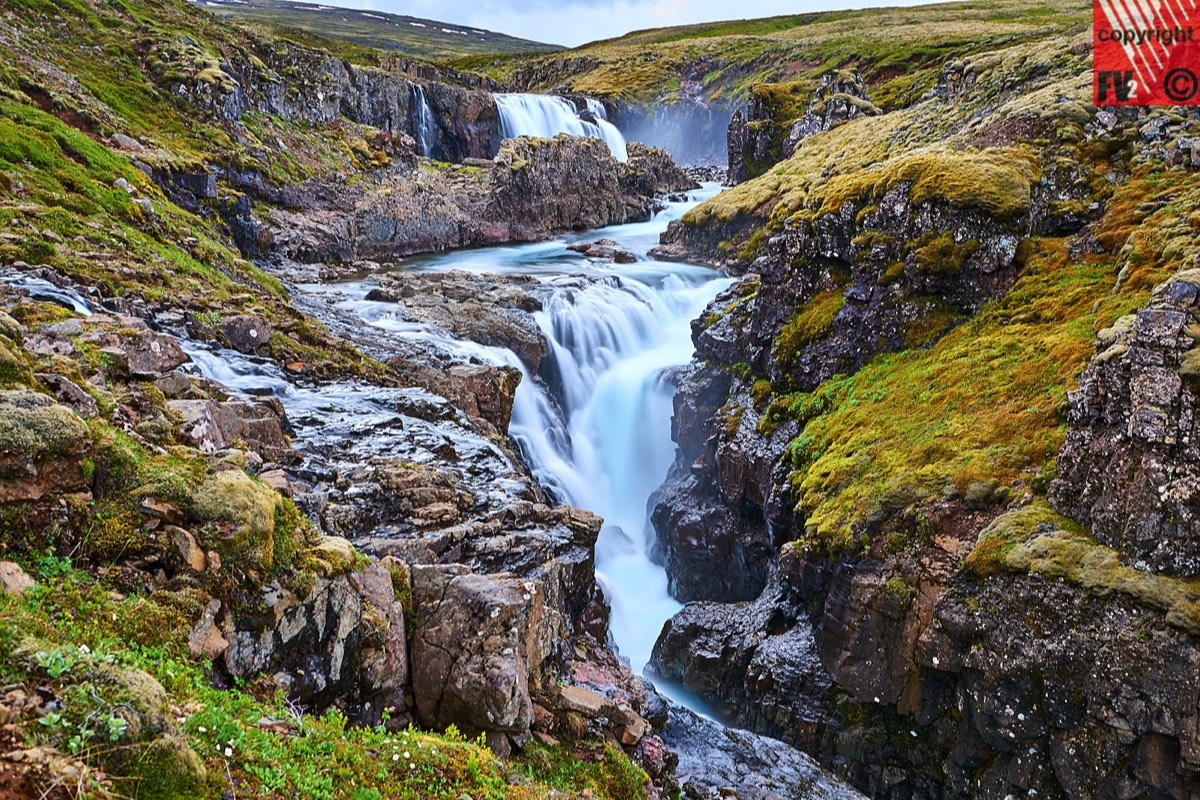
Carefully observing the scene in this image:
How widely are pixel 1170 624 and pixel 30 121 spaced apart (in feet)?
116

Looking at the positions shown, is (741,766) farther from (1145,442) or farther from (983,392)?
(983,392)

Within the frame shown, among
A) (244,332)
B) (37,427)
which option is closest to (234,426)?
(37,427)

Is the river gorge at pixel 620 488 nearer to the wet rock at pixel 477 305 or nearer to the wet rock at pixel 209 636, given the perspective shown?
the wet rock at pixel 209 636

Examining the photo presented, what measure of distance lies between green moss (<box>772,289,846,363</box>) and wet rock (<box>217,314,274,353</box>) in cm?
1610

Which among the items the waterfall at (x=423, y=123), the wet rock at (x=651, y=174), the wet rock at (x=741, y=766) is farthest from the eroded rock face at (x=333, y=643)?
the waterfall at (x=423, y=123)

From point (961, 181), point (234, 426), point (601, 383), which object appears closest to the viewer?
point (234, 426)

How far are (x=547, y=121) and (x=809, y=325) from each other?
61.9m

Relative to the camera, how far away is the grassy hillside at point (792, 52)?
279 feet

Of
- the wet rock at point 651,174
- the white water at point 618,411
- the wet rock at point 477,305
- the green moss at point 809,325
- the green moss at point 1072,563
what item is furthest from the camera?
the wet rock at point 651,174

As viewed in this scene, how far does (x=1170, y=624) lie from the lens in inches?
431

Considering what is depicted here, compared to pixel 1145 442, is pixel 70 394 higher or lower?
lower

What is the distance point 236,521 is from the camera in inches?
304

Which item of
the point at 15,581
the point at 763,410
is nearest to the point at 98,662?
the point at 15,581

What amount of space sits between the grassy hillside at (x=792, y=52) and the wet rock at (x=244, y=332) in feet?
217
